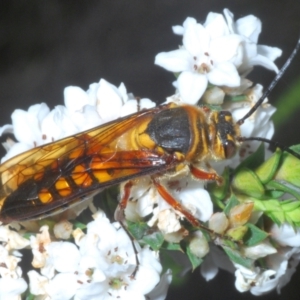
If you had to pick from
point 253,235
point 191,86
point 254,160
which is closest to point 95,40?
point 191,86

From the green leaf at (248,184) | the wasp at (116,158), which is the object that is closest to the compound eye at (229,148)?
the wasp at (116,158)

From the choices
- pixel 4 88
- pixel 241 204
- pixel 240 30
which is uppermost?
pixel 240 30

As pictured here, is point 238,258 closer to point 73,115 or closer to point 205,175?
point 205,175

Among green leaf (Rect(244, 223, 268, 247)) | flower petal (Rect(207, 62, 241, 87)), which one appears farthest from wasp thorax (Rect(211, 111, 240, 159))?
green leaf (Rect(244, 223, 268, 247))

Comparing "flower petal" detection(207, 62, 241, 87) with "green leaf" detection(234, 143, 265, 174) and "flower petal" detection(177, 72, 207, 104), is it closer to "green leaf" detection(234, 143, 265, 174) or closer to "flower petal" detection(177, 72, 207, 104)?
"flower petal" detection(177, 72, 207, 104)

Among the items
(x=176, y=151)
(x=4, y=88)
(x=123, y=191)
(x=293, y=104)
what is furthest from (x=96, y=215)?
(x=4, y=88)

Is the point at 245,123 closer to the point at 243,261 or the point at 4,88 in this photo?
the point at 243,261
